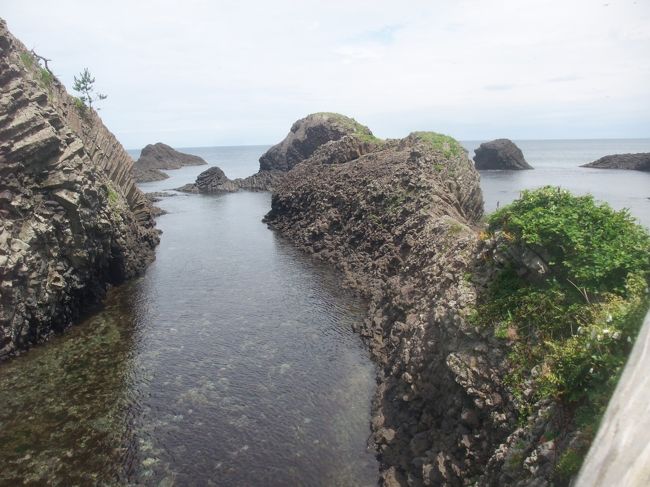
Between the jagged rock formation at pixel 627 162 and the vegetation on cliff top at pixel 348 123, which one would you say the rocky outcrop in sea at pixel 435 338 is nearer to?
the vegetation on cliff top at pixel 348 123

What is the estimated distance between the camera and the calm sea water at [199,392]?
18.5 metres

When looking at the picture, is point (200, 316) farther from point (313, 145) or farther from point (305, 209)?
point (313, 145)

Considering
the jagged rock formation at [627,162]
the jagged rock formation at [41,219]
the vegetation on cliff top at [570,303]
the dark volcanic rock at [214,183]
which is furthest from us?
the jagged rock formation at [627,162]

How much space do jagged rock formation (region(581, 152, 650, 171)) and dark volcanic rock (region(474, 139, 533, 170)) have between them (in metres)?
24.1

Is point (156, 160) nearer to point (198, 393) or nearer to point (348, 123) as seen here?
point (348, 123)

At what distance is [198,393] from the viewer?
23.5 metres

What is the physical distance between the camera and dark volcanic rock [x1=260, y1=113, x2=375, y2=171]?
101 meters

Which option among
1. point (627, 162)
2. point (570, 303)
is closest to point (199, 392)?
point (570, 303)

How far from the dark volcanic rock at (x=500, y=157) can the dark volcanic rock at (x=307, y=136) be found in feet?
202

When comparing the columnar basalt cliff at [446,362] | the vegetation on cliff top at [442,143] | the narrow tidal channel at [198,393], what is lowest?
the narrow tidal channel at [198,393]

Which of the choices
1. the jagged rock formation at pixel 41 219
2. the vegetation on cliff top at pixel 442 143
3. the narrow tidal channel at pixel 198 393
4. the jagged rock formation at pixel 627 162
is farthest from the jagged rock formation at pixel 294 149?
the jagged rock formation at pixel 627 162

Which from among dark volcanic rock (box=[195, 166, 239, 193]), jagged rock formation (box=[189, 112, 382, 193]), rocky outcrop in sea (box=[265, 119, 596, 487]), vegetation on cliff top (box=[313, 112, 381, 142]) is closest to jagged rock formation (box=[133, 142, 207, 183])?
Result: dark volcanic rock (box=[195, 166, 239, 193])

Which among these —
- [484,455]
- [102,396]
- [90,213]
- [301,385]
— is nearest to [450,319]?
[484,455]

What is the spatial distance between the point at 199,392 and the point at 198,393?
0.29ft
